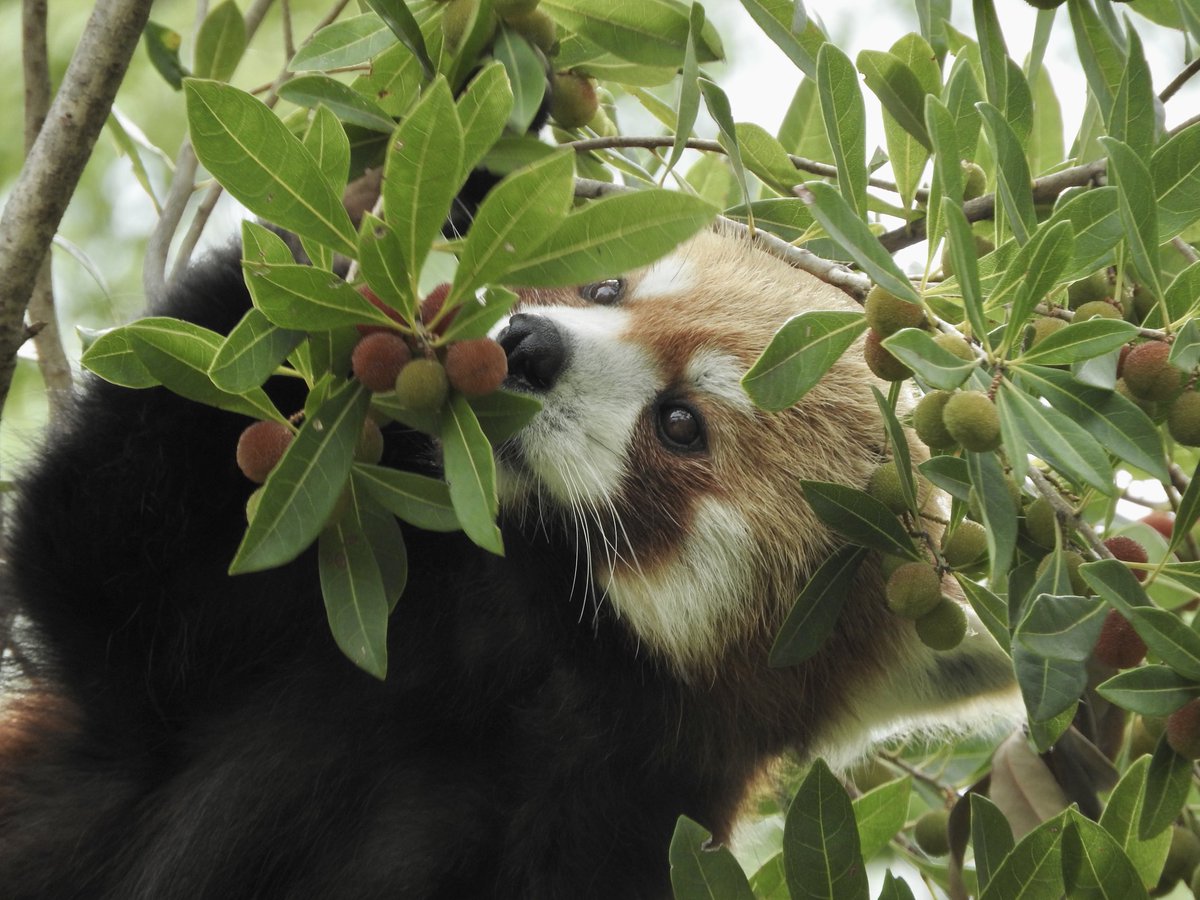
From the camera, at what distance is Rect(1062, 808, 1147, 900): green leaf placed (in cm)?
191

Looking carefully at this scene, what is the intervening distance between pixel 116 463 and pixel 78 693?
551 mm

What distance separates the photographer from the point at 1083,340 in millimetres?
1673

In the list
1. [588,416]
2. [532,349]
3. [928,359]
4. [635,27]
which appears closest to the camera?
[928,359]

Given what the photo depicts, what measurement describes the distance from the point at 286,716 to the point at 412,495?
1.20 metres

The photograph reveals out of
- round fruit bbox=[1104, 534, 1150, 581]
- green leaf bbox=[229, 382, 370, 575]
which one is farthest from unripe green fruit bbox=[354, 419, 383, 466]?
round fruit bbox=[1104, 534, 1150, 581]

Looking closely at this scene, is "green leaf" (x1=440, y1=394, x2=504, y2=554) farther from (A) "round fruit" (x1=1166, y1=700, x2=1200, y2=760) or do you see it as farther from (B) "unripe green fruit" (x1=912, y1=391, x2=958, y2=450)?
(A) "round fruit" (x1=1166, y1=700, x2=1200, y2=760)

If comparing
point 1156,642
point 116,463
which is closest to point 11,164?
point 116,463

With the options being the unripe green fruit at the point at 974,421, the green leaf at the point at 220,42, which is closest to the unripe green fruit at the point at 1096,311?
the unripe green fruit at the point at 974,421

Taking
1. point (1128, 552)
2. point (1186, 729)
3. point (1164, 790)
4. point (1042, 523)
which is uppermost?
point (1042, 523)

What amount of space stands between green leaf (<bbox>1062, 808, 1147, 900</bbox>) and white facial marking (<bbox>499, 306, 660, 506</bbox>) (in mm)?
1121

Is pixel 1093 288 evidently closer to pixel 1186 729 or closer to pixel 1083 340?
pixel 1083 340

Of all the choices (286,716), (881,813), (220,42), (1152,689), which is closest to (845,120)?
(1152,689)

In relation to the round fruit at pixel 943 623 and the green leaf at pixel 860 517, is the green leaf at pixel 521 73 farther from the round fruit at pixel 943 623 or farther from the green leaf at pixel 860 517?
the round fruit at pixel 943 623

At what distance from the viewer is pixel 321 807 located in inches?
111
